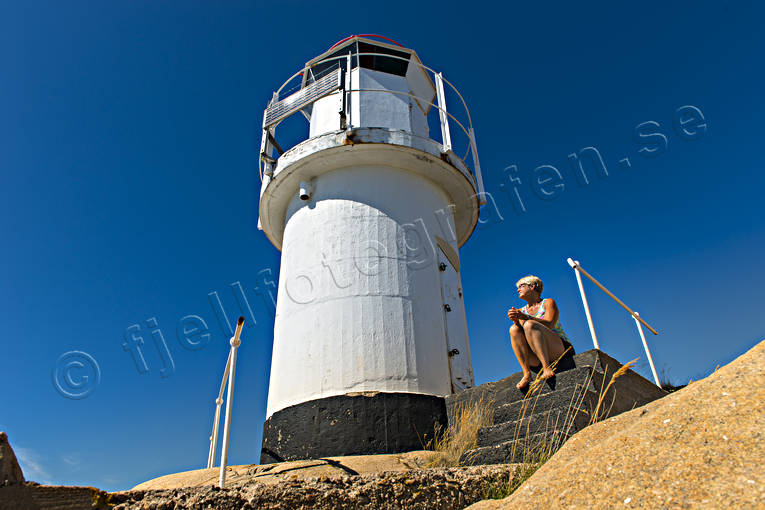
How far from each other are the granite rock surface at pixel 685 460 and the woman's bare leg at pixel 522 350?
76.5 inches

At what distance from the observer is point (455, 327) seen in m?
7.18

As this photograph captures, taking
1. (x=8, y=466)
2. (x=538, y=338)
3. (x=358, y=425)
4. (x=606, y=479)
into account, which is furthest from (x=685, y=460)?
(x=358, y=425)

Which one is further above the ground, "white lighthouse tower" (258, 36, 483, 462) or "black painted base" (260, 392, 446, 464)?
"white lighthouse tower" (258, 36, 483, 462)

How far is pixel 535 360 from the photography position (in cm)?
467

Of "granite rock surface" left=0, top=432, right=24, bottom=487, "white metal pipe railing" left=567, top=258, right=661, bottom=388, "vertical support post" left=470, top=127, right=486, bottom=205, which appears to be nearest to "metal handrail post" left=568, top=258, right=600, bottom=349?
"white metal pipe railing" left=567, top=258, right=661, bottom=388

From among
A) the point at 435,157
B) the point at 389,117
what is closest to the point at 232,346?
the point at 435,157

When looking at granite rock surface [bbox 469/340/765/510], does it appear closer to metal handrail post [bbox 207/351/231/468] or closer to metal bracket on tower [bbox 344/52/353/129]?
metal handrail post [bbox 207/351/231/468]

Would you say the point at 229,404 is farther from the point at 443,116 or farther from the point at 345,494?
the point at 443,116

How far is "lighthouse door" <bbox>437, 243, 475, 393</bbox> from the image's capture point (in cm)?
672

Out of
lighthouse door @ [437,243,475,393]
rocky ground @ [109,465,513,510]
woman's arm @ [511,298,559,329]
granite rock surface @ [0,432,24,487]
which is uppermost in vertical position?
lighthouse door @ [437,243,475,393]

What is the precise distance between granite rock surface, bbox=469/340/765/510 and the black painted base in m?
2.91

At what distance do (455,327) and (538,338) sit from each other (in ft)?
9.14

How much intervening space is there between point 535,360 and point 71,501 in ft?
12.7

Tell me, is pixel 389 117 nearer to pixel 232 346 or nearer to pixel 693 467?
pixel 232 346
